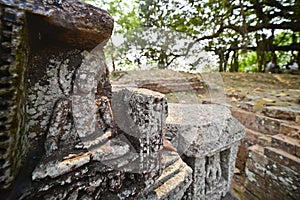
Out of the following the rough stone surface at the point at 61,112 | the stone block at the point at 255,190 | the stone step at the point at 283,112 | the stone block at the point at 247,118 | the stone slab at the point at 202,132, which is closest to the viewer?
the rough stone surface at the point at 61,112

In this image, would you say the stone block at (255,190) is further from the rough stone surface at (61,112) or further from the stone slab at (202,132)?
the rough stone surface at (61,112)

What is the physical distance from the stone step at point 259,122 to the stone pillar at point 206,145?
772 millimetres

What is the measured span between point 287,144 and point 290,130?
0.67 feet

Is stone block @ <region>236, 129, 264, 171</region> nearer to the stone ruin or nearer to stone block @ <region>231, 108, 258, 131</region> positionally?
stone block @ <region>231, 108, 258, 131</region>

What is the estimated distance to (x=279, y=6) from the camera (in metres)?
5.53

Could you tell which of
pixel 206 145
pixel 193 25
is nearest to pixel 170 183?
pixel 206 145

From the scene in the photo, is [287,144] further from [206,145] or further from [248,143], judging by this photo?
[206,145]

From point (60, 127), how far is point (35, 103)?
0.10 metres

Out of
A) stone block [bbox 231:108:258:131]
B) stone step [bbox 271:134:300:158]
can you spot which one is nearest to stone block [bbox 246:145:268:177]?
stone step [bbox 271:134:300:158]

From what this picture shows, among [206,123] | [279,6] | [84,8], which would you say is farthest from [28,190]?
[279,6]

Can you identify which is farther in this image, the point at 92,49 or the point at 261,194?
the point at 261,194

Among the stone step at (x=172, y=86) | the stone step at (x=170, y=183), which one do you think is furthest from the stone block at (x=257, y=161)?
the stone step at (x=172, y=86)

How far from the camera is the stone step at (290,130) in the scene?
1.40 m

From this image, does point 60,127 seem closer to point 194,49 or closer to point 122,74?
point 122,74
